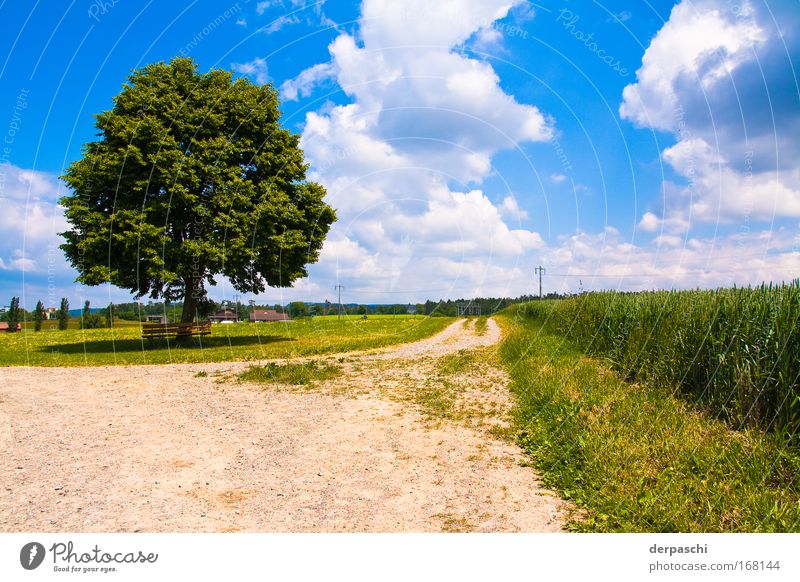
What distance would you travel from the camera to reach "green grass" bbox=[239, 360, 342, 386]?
14153 mm

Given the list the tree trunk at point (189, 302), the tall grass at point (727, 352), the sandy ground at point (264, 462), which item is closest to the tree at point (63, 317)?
the tree trunk at point (189, 302)

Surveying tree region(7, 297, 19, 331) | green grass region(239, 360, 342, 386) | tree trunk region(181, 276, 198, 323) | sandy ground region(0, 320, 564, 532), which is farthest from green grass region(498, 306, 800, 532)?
tree region(7, 297, 19, 331)

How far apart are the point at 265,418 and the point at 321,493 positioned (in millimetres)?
4358

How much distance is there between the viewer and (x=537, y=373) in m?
12.9

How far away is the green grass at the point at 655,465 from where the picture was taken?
16.1 ft

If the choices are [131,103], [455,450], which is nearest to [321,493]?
[455,450]

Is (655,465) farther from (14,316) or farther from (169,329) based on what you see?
(14,316)

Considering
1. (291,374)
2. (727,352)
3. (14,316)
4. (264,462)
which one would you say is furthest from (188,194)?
(14,316)

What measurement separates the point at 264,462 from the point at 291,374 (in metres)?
7.78

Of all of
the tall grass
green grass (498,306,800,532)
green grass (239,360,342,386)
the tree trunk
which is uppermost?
the tree trunk

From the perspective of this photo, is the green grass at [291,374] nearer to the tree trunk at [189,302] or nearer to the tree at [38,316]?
the tree trunk at [189,302]

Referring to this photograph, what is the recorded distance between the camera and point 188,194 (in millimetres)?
22812

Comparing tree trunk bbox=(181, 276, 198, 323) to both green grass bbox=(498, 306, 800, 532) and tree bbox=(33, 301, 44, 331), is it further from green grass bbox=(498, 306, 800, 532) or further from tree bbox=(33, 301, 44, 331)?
tree bbox=(33, 301, 44, 331)

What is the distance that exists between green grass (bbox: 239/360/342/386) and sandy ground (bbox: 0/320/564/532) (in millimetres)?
976
